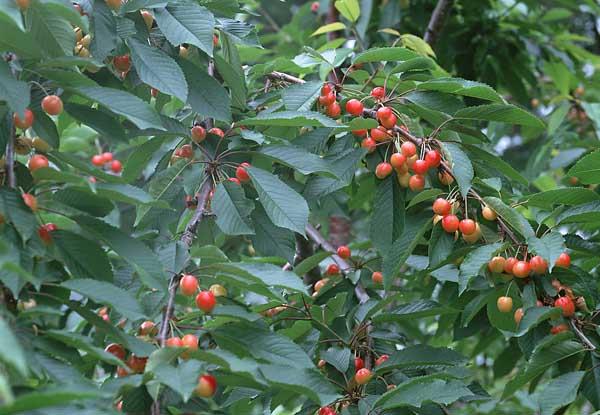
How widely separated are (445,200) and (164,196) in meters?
0.76

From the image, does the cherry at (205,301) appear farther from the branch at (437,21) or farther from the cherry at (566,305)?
the branch at (437,21)

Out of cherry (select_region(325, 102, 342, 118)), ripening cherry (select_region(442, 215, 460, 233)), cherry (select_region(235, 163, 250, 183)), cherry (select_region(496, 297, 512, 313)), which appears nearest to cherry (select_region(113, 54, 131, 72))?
cherry (select_region(235, 163, 250, 183))

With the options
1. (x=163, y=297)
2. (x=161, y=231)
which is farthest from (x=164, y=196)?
(x=163, y=297)

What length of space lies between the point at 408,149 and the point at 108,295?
37.0 inches

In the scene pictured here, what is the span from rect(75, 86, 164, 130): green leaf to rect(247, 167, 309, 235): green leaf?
36 cm

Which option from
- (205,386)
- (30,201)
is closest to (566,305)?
(205,386)

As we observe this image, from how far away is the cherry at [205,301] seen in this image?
1.65 metres

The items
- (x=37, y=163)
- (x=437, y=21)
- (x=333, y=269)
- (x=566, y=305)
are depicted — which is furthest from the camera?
(x=437, y=21)

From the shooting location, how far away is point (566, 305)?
6.42ft

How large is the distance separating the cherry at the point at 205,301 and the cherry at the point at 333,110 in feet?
2.47

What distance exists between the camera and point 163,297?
167cm

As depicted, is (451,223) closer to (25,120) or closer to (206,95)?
(206,95)

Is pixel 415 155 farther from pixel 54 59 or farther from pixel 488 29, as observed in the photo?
pixel 488 29

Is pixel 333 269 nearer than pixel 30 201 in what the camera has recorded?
No
